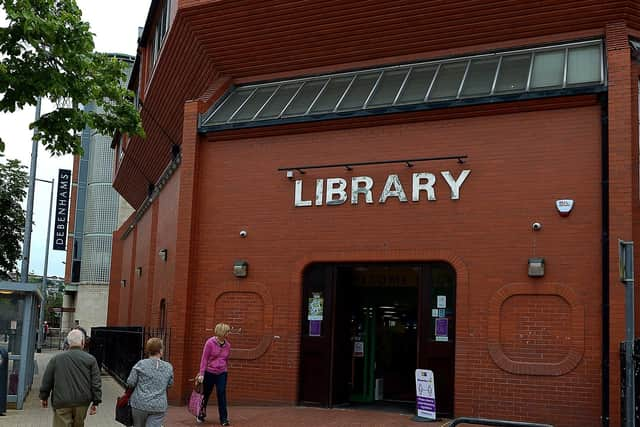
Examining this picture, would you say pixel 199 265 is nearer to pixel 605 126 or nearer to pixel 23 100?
pixel 23 100

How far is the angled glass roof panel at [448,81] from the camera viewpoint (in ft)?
44.5

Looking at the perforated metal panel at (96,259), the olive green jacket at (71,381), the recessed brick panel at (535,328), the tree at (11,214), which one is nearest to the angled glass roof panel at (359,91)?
the recessed brick panel at (535,328)

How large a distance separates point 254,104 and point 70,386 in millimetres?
8663

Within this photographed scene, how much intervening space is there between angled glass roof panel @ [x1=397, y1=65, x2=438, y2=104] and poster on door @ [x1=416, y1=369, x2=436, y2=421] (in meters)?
4.74

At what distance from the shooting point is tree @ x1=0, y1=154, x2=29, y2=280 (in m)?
26.0

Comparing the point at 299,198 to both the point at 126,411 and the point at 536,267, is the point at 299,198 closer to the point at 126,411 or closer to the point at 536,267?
the point at 536,267

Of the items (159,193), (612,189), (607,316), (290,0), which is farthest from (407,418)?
(159,193)

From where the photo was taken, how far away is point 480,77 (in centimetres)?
1368

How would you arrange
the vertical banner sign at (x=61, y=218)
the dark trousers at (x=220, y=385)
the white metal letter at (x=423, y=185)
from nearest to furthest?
the dark trousers at (x=220, y=385)
the white metal letter at (x=423, y=185)
the vertical banner sign at (x=61, y=218)

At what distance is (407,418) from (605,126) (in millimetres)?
5674

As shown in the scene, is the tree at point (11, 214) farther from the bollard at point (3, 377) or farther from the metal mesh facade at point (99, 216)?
the metal mesh facade at point (99, 216)

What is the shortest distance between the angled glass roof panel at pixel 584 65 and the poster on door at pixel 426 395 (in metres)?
5.26

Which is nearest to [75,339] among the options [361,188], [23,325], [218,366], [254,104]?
[218,366]

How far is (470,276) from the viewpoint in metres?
→ 12.9
